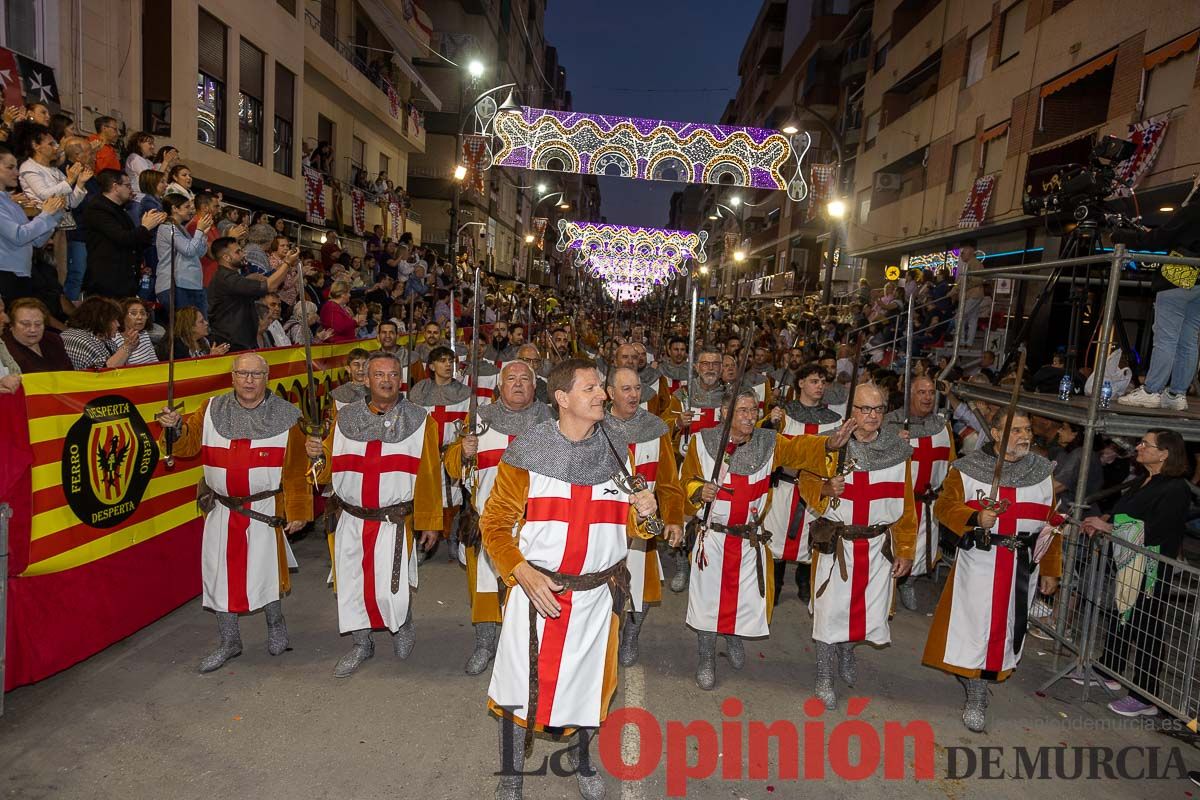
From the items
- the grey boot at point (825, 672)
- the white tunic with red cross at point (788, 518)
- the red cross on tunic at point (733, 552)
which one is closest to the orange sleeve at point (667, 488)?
the red cross on tunic at point (733, 552)

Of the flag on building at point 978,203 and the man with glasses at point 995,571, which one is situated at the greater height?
the flag on building at point 978,203

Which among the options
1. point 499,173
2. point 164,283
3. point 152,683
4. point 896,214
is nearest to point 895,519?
point 152,683

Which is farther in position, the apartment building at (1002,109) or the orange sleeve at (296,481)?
the apartment building at (1002,109)

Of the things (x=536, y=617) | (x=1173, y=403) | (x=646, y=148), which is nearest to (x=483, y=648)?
(x=536, y=617)

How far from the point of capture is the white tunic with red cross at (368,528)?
4.86 m

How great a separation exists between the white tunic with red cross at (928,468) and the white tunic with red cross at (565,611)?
14.5 ft

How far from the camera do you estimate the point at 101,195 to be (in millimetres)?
6715

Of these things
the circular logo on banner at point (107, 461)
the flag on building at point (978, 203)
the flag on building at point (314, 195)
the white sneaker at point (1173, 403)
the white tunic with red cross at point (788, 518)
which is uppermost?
the flag on building at point (978, 203)

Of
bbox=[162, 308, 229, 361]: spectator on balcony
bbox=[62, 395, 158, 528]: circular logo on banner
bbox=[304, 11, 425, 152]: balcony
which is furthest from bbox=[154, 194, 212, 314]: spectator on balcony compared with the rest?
bbox=[304, 11, 425, 152]: balcony

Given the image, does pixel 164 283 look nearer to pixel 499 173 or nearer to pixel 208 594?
pixel 208 594

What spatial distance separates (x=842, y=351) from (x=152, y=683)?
993cm

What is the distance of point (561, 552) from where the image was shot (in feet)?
11.2

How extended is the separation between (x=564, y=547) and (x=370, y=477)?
199cm

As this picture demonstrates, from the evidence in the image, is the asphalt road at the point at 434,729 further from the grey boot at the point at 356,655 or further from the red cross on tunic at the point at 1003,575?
the red cross on tunic at the point at 1003,575
